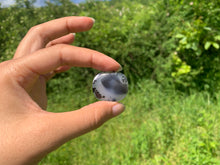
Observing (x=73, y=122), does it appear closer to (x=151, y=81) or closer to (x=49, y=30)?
(x=49, y=30)

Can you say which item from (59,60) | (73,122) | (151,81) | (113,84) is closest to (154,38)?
(151,81)

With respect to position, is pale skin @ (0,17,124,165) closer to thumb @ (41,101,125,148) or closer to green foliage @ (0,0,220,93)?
thumb @ (41,101,125,148)

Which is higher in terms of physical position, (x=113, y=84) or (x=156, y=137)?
(x=113, y=84)

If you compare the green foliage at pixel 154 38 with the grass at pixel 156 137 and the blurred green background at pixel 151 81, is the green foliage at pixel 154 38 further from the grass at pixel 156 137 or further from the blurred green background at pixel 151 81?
the grass at pixel 156 137

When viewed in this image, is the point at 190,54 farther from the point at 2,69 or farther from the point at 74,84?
the point at 2,69

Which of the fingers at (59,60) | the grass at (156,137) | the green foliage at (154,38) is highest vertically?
the fingers at (59,60)

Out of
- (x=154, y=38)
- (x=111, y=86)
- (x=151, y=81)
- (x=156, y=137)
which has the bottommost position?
(x=156, y=137)

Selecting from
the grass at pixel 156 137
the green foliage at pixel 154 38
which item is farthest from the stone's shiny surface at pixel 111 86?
the green foliage at pixel 154 38
